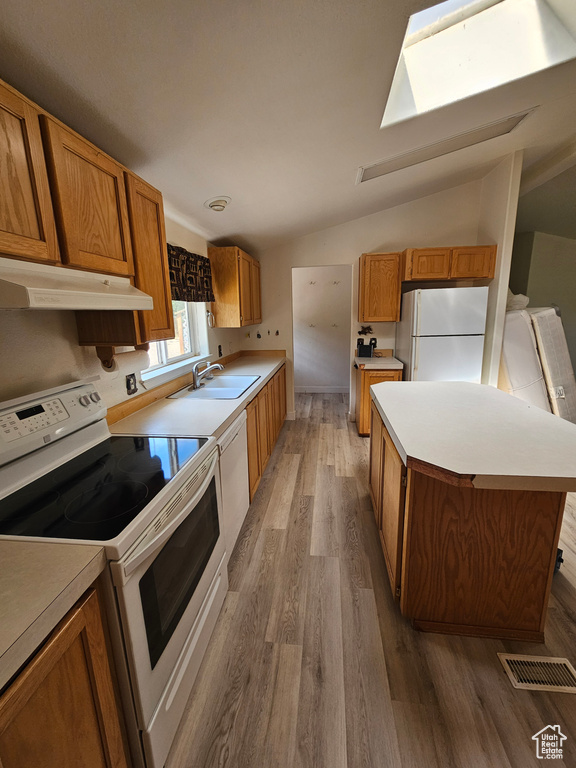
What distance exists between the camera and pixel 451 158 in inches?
111

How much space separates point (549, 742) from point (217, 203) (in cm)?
315

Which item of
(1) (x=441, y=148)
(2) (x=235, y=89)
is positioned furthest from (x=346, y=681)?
(1) (x=441, y=148)

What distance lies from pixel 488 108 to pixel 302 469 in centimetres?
303

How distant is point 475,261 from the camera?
11.1ft

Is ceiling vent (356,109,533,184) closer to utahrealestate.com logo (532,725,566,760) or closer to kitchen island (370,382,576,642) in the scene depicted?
kitchen island (370,382,576,642)

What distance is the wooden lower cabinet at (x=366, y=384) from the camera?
3.66 meters

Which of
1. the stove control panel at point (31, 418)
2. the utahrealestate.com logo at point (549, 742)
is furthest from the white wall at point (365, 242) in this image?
the utahrealestate.com logo at point (549, 742)

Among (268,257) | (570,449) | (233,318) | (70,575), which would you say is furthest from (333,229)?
(70,575)

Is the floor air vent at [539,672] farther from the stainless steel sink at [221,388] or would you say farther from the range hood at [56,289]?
the range hood at [56,289]

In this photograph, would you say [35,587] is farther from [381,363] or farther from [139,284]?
[381,363]

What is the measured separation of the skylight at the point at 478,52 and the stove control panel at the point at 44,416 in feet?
7.29

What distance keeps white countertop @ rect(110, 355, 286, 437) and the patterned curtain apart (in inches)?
33.6

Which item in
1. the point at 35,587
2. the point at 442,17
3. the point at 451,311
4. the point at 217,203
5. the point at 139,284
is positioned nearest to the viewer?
the point at 35,587

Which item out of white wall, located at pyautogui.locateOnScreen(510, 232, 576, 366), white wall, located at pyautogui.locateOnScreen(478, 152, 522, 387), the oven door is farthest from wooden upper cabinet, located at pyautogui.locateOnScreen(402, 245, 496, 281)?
the oven door
